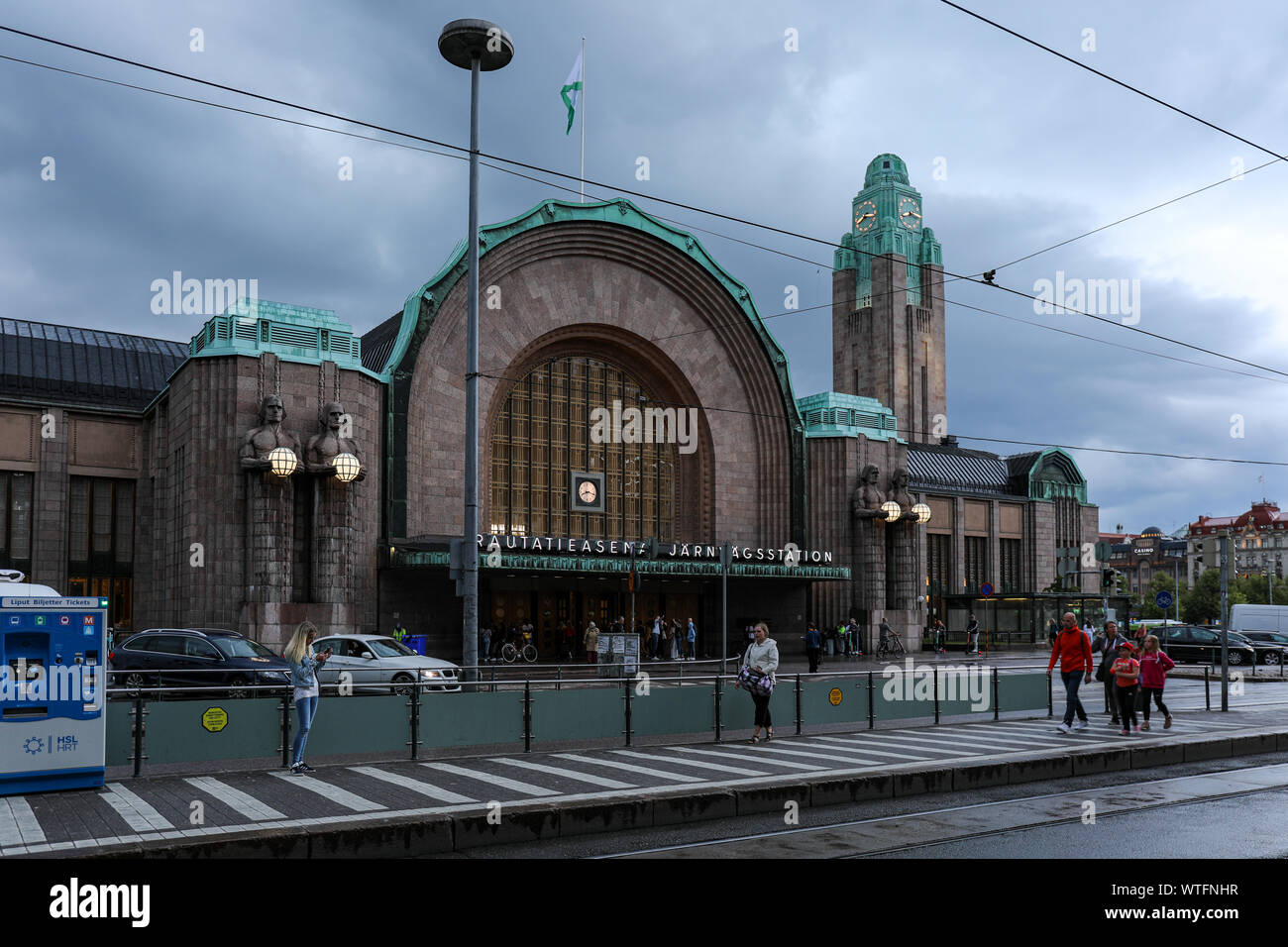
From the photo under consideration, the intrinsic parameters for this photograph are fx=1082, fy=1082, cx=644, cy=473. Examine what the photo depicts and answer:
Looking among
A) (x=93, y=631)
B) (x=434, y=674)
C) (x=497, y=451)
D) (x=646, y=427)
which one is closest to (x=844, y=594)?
(x=646, y=427)

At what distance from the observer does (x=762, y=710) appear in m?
16.0

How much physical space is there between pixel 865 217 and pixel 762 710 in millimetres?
74807

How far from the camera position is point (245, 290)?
1255 inches

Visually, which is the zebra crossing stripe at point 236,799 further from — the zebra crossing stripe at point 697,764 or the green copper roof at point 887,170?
the green copper roof at point 887,170

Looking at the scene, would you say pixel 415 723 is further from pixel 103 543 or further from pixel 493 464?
pixel 103 543

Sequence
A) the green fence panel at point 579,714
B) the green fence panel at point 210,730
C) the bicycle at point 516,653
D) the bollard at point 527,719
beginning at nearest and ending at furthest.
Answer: the green fence panel at point 210,730 < the bollard at point 527,719 < the green fence panel at point 579,714 < the bicycle at point 516,653

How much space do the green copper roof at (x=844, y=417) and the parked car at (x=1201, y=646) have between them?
1327 cm

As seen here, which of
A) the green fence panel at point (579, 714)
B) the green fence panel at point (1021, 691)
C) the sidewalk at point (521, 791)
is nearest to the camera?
the sidewalk at point (521, 791)

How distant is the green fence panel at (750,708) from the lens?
647 inches

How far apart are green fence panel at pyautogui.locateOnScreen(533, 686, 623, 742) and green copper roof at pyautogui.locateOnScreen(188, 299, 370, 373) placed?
65.6 ft

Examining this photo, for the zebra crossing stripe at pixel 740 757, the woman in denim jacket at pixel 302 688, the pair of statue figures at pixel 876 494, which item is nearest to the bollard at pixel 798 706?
the zebra crossing stripe at pixel 740 757

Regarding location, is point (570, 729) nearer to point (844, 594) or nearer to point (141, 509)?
point (141, 509)

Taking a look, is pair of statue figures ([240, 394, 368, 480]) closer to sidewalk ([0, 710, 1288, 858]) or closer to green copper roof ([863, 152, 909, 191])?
sidewalk ([0, 710, 1288, 858])
